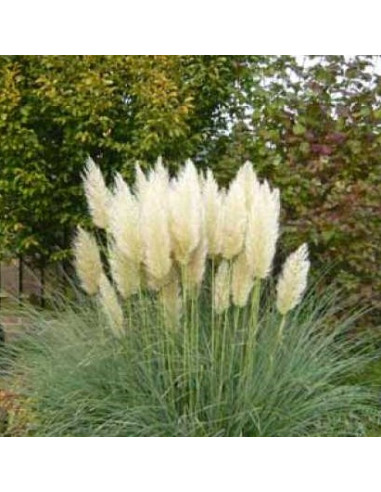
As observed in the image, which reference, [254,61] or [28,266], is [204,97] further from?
[28,266]

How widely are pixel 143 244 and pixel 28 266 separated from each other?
7.87ft

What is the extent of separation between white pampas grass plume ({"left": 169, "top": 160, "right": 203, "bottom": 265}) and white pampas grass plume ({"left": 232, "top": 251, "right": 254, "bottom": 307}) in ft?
0.62

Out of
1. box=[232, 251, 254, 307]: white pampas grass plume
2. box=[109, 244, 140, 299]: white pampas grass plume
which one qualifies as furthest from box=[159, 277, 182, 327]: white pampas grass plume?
box=[232, 251, 254, 307]: white pampas grass plume

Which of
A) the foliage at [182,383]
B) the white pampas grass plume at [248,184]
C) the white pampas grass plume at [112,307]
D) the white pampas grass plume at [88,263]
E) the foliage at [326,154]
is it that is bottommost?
the foliage at [182,383]

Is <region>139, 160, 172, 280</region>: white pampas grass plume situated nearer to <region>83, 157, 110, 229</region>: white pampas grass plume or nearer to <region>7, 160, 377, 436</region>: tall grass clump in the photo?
<region>7, 160, 377, 436</region>: tall grass clump

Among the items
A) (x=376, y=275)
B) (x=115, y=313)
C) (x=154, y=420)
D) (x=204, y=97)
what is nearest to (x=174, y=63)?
(x=204, y=97)

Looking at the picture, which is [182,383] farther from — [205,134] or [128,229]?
[205,134]

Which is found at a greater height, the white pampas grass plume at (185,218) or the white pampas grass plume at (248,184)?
the white pampas grass plume at (248,184)

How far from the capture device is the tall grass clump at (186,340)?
116 inches

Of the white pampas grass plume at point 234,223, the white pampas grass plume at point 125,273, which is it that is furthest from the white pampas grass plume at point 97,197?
the white pampas grass plume at point 234,223

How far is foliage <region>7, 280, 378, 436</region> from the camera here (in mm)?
2963

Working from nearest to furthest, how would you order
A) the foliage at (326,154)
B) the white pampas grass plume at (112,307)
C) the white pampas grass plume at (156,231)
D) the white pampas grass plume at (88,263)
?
1. the white pampas grass plume at (156,231)
2. the white pampas grass plume at (112,307)
3. the white pampas grass plume at (88,263)
4. the foliage at (326,154)

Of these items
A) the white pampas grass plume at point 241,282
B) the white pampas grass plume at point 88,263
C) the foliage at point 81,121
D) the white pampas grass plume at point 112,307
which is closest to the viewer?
the white pampas grass plume at point 241,282

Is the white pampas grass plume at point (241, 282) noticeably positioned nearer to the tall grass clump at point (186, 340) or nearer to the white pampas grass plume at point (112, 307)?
the tall grass clump at point (186, 340)
